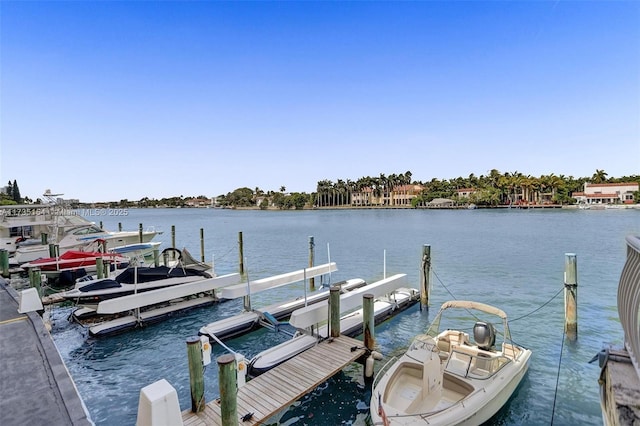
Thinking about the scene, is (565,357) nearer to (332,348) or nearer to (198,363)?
(332,348)

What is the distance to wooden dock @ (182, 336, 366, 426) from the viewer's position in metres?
6.00

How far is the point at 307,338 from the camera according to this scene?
9359 millimetres

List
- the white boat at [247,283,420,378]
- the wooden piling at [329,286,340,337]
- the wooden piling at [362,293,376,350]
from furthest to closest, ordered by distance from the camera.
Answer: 1. the wooden piling at [329,286,340,337]
2. the wooden piling at [362,293,376,350]
3. the white boat at [247,283,420,378]

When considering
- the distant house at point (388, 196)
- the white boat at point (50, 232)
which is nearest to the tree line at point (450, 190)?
the distant house at point (388, 196)

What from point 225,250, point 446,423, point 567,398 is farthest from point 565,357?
point 225,250

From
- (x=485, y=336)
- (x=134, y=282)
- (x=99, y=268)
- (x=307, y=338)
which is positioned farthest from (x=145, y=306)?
(x=485, y=336)

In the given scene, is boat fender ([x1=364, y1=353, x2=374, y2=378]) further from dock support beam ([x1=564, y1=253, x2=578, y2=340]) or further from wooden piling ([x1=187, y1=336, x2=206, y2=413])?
dock support beam ([x1=564, y1=253, x2=578, y2=340])

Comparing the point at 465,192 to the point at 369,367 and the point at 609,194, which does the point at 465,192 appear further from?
the point at 369,367

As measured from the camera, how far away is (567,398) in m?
8.12

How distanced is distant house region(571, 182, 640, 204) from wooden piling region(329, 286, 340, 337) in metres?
138

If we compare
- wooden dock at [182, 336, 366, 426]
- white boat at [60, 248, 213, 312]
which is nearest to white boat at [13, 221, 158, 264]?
white boat at [60, 248, 213, 312]

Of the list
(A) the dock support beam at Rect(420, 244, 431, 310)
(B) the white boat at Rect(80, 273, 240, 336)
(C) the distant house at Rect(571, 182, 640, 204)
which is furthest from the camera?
(C) the distant house at Rect(571, 182, 640, 204)

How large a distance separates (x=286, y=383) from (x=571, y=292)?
30.4 ft

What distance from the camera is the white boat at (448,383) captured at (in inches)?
237
